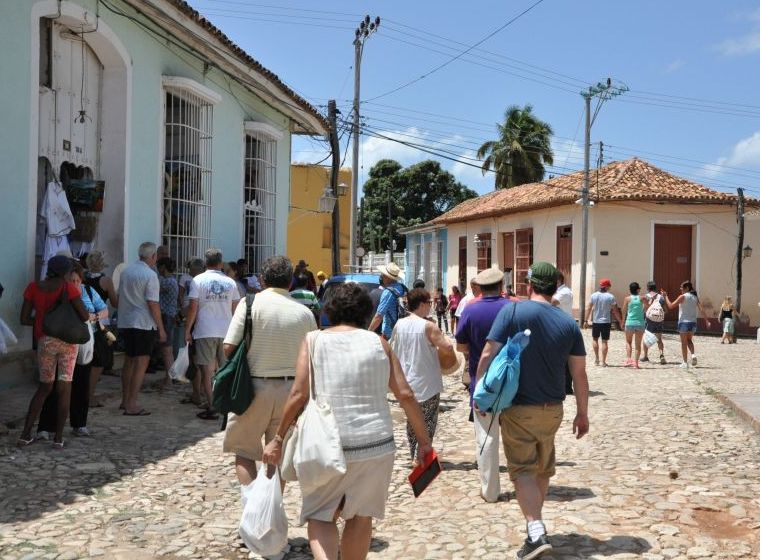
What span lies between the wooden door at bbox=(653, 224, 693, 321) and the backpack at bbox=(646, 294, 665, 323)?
975 cm

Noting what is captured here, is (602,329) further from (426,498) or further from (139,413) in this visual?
(426,498)

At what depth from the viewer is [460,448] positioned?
707cm

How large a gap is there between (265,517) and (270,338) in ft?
3.27

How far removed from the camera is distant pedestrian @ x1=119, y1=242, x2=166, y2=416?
299 inches

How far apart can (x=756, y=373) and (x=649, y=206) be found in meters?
10.7

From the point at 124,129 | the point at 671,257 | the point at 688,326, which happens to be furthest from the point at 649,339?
the point at 671,257

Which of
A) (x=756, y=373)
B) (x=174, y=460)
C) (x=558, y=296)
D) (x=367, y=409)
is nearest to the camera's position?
(x=367, y=409)

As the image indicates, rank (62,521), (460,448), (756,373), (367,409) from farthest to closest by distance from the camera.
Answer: (756,373), (460,448), (62,521), (367,409)

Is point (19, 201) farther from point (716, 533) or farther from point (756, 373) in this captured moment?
point (756, 373)

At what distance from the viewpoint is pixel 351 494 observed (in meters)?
3.35

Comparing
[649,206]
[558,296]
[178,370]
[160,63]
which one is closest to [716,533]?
[178,370]

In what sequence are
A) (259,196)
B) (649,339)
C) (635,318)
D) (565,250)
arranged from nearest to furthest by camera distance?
(635,318) < (649,339) < (259,196) < (565,250)

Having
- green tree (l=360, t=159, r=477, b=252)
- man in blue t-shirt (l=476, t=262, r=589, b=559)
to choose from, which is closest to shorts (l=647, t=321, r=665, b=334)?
man in blue t-shirt (l=476, t=262, r=589, b=559)

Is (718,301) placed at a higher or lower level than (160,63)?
lower
